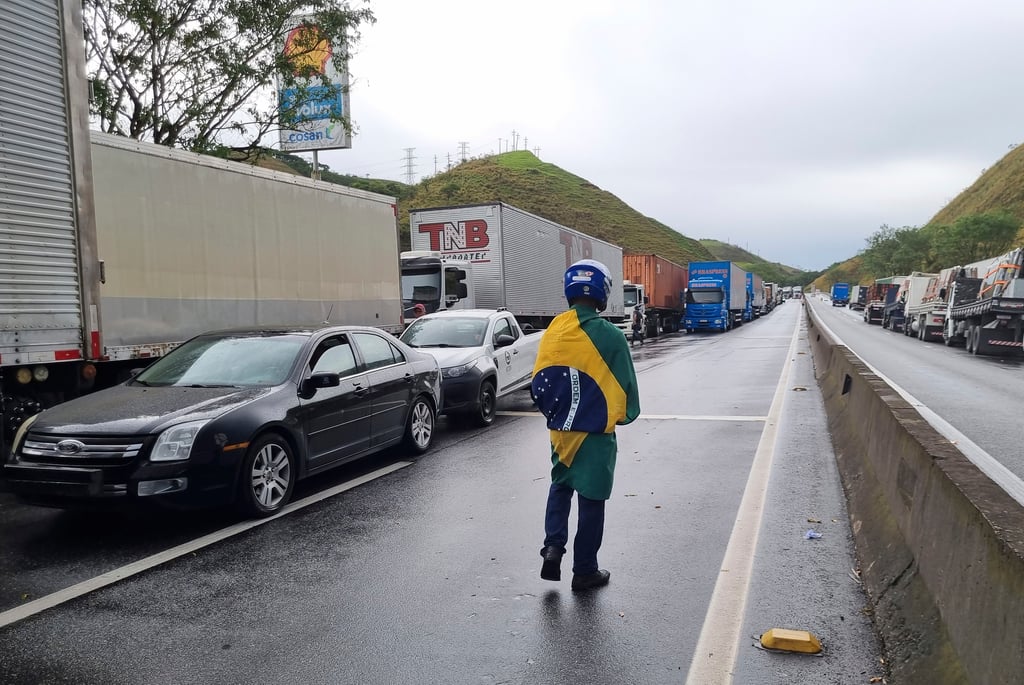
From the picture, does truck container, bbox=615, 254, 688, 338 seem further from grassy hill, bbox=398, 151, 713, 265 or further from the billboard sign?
grassy hill, bbox=398, 151, 713, 265

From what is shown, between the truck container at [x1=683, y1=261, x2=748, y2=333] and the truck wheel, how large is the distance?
103 feet

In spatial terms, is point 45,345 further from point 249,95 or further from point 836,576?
point 249,95

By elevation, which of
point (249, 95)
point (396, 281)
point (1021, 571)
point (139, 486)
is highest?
point (249, 95)

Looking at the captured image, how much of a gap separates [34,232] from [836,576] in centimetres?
731

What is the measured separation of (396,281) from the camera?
45.7 ft

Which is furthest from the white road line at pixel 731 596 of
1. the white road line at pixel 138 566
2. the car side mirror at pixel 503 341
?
the car side mirror at pixel 503 341

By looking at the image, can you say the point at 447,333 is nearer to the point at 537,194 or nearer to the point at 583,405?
the point at 583,405

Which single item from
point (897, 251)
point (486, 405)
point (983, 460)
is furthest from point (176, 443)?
point (897, 251)

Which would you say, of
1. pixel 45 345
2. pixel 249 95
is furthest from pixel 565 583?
pixel 249 95

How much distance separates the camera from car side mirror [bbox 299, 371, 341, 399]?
635 cm

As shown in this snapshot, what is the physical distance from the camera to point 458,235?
20062 mm

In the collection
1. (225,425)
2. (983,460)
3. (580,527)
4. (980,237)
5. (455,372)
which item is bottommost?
(983,460)

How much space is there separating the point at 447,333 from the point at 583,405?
721cm

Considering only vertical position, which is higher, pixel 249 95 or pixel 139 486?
pixel 249 95
